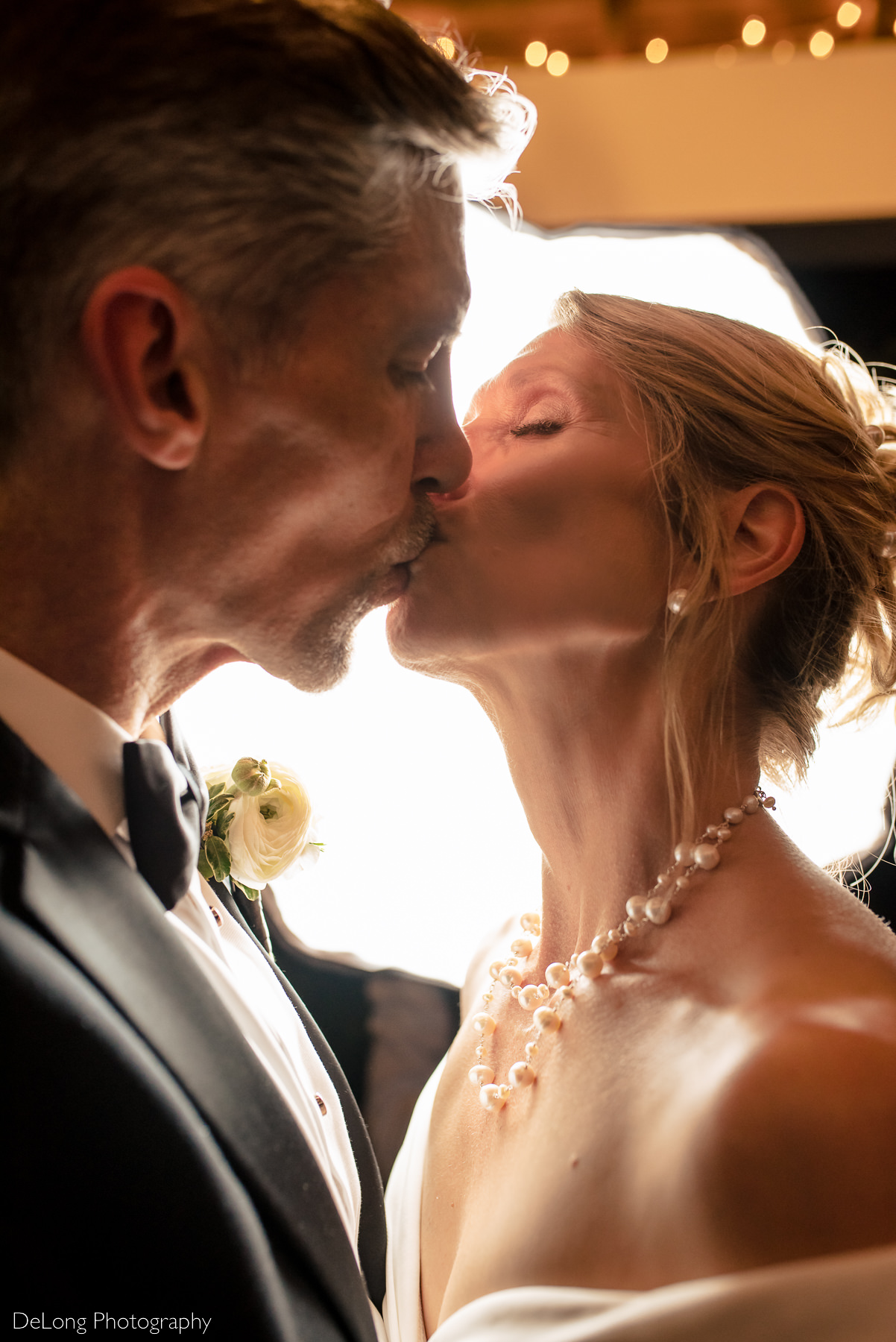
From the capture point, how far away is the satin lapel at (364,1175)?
127 cm

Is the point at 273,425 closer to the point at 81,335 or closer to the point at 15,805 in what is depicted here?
the point at 81,335

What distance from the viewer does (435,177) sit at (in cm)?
99

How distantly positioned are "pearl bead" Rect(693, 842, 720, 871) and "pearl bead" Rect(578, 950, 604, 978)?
173 millimetres

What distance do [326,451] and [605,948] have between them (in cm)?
70

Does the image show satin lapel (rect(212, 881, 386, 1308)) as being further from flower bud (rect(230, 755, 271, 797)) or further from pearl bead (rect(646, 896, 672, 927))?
pearl bead (rect(646, 896, 672, 927))

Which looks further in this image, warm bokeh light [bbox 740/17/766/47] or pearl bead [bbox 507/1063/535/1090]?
warm bokeh light [bbox 740/17/766/47]

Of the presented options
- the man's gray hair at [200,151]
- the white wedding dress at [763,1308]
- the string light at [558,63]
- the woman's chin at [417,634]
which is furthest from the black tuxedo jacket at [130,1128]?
the string light at [558,63]

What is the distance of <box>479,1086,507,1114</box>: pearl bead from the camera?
127cm

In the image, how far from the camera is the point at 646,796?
128 centimetres

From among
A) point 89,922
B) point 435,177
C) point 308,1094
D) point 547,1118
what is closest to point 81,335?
point 435,177

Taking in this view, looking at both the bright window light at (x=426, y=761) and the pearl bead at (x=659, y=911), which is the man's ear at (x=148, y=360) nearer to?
the pearl bead at (x=659, y=911)

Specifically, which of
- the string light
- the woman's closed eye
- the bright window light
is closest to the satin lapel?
the woman's closed eye

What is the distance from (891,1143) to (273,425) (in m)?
0.84

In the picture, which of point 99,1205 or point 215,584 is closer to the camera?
point 99,1205
